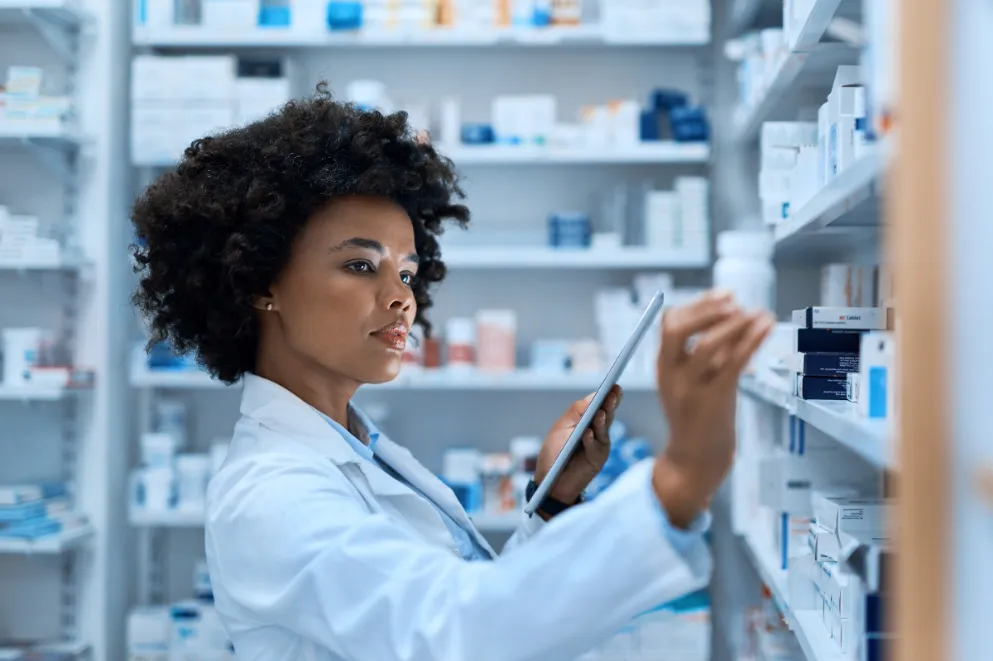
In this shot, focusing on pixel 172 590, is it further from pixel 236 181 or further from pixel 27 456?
pixel 236 181

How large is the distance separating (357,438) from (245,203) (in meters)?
0.44

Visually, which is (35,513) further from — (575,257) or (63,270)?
(575,257)

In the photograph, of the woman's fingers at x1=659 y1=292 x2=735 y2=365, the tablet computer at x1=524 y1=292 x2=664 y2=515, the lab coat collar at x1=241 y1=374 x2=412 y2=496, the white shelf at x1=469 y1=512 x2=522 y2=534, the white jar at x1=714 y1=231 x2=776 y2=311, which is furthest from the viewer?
the white shelf at x1=469 y1=512 x2=522 y2=534

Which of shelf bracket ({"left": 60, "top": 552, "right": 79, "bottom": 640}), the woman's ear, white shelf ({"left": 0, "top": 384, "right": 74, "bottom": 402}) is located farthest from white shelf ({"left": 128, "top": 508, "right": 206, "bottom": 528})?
the woman's ear

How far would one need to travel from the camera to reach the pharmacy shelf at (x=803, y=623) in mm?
1419

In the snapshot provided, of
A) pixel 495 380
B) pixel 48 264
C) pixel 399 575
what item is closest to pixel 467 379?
pixel 495 380

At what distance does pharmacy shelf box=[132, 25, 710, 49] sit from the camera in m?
3.09

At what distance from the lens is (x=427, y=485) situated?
156 cm

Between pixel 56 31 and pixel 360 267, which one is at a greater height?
pixel 56 31

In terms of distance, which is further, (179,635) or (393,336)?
(179,635)

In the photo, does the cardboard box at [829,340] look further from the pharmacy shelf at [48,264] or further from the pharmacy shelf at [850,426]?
the pharmacy shelf at [48,264]

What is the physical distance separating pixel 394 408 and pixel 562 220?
95 centimetres

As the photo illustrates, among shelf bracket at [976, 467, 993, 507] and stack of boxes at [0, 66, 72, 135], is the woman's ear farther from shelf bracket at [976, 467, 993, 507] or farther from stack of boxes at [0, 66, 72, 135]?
stack of boxes at [0, 66, 72, 135]

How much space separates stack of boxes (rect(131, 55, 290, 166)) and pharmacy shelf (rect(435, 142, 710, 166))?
0.63 m
